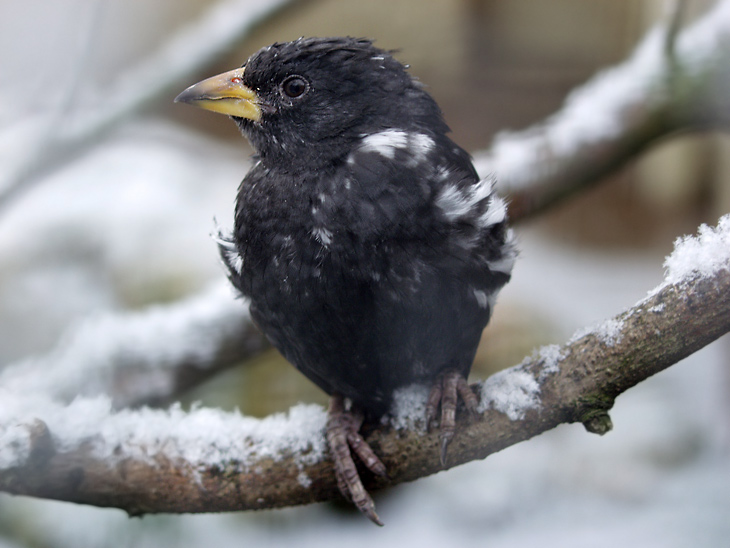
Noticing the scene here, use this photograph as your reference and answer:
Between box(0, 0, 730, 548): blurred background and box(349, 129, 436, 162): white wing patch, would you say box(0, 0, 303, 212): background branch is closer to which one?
box(0, 0, 730, 548): blurred background

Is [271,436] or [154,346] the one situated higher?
[154,346]

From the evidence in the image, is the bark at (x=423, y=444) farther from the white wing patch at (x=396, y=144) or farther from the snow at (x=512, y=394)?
the white wing patch at (x=396, y=144)

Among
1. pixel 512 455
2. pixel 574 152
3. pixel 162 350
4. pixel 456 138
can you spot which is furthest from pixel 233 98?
pixel 456 138

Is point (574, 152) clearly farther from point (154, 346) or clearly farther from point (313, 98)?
point (154, 346)

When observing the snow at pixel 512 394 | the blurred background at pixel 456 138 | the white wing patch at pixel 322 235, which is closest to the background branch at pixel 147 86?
the blurred background at pixel 456 138

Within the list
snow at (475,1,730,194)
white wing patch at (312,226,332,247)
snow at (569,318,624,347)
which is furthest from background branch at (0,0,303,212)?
snow at (569,318,624,347)

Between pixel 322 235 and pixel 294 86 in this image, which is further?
pixel 294 86
